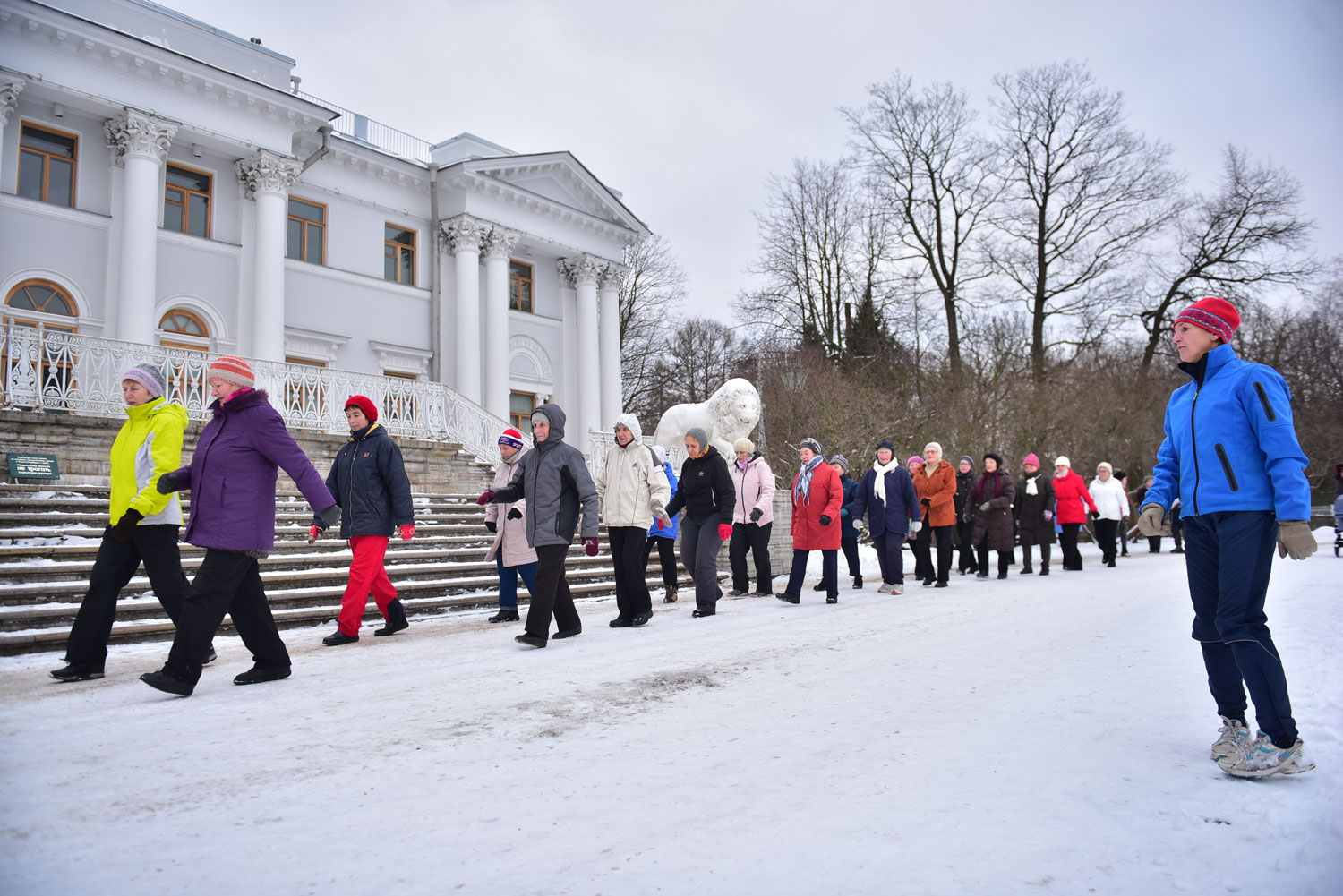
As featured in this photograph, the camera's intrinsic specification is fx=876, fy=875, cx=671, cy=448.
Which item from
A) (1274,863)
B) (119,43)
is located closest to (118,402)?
(119,43)

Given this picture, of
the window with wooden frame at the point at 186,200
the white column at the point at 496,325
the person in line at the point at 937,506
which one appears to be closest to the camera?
the person in line at the point at 937,506

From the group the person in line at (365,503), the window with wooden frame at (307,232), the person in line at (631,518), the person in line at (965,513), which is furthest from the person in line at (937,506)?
the window with wooden frame at (307,232)

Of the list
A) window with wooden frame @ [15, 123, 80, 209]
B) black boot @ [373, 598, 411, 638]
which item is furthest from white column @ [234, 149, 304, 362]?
black boot @ [373, 598, 411, 638]

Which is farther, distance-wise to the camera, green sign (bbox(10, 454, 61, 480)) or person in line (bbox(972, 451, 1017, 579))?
person in line (bbox(972, 451, 1017, 579))

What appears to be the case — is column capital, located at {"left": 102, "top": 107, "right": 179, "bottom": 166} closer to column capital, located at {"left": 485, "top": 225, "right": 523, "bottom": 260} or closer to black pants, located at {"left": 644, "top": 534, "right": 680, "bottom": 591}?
column capital, located at {"left": 485, "top": 225, "right": 523, "bottom": 260}

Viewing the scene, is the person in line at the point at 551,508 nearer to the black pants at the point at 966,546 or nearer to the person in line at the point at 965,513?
the person in line at the point at 965,513

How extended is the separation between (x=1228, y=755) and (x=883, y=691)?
5.87 ft

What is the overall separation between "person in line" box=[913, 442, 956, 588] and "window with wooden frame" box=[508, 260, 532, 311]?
59.5 feet

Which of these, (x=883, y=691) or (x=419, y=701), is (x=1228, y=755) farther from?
(x=419, y=701)

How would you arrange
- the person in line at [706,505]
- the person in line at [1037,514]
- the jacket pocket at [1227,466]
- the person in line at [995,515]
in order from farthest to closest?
the person in line at [1037,514] → the person in line at [995,515] → the person in line at [706,505] → the jacket pocket at [1227,466]

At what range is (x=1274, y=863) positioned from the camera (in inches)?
102

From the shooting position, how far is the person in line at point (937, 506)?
11875 mm

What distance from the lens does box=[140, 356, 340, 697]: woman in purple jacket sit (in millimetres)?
4957

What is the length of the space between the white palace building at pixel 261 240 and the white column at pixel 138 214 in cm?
4
